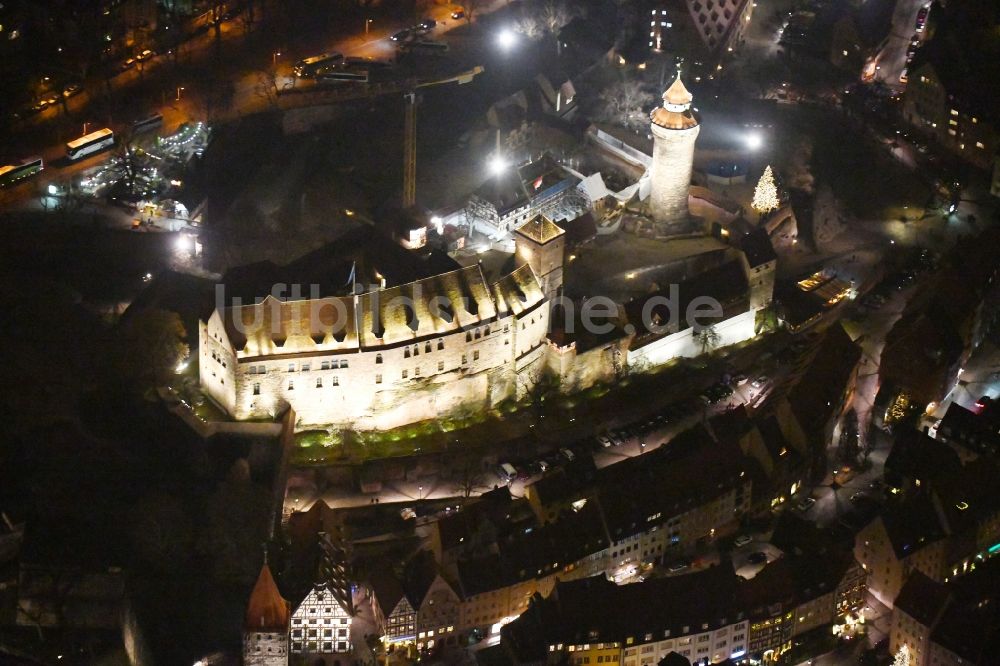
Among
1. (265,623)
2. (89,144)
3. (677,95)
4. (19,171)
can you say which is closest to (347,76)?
(89,144)

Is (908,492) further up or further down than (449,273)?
further down

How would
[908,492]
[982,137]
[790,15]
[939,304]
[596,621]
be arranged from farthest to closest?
1. [790,15]
2. [982,137]
3. [939,304]
4. [908,492]
5. [596,621]

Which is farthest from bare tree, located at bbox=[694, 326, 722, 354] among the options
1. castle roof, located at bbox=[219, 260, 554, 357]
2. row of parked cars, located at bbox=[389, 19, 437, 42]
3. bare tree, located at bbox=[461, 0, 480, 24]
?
bare tree, located at bbox=[461, 0, 480, 24]

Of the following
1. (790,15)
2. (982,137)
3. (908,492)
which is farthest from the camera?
(790,15)

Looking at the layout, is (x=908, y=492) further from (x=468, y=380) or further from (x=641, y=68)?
(x=641, y=68)

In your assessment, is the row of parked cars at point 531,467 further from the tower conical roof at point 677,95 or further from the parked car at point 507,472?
the tower conical roof at point 677,95

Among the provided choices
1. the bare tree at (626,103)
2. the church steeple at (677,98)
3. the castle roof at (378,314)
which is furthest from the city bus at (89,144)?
the church steeple at (677,98)

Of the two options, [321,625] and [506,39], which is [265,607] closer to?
[321,625]

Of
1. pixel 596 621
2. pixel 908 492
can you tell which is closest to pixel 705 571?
pixel 596 621
